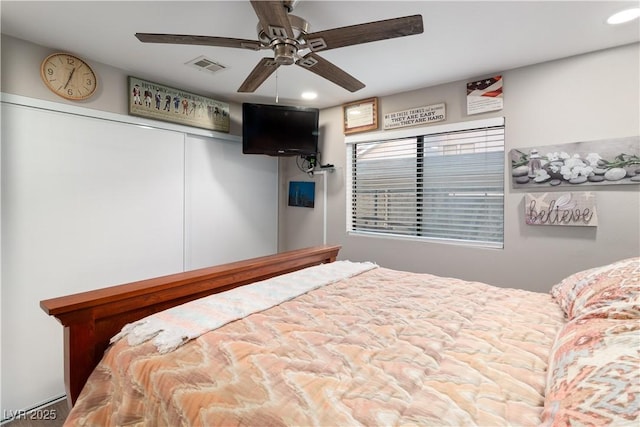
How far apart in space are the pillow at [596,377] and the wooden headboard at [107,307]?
1499 millimetres

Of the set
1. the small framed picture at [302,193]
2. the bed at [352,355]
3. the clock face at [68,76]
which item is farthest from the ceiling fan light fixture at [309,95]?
the bed at [352,355]

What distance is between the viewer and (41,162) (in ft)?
7.04

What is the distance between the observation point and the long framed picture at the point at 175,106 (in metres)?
2.63

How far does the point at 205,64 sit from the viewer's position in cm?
245

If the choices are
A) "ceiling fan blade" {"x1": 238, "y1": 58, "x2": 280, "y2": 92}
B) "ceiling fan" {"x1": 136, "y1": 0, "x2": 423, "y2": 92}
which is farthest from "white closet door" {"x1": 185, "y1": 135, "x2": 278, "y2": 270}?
"ceiling fan" {"x1": 136, "y1": 0, "x2": 423, "y2": 92}

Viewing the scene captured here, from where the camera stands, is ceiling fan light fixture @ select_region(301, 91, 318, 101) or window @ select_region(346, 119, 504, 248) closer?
window @ select_region(346, 119, 504, 248)

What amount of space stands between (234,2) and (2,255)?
219cm

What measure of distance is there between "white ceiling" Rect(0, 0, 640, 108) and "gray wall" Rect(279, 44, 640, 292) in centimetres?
15

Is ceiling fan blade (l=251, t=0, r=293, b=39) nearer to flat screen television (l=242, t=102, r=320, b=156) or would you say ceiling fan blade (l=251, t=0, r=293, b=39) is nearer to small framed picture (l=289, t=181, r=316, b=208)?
flat screen television (l=242, t=102, r=320, b=156)

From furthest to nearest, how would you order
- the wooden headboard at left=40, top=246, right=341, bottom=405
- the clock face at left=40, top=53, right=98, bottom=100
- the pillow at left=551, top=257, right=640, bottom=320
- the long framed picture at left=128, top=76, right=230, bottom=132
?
the long framed picture at left=128, top=76, right=230, bottom=132 < the clock face at left=40, top=53, right=98, bottom=100 < the wooden headboard at left=40, top=246, right=341, bottom=405 < the pillow at left=551, top=257, right=640, bottom=320

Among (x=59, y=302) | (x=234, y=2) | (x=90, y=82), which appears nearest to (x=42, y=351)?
(x=59, y=302)

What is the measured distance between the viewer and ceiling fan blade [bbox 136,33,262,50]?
1487 mm

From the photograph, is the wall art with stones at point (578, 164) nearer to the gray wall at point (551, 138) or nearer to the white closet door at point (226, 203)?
the gray wall at point (551, 138)

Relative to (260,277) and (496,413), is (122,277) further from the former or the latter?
(496,413)
